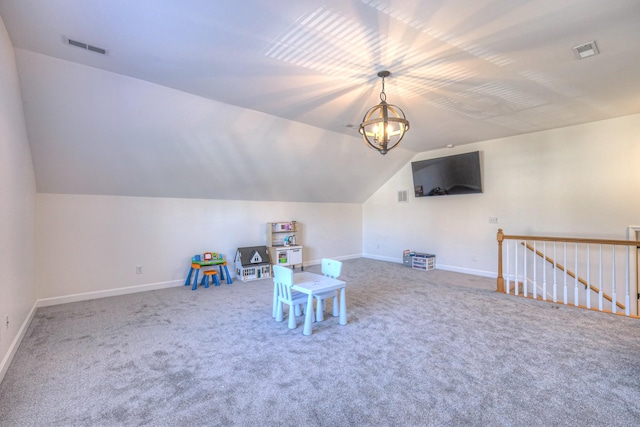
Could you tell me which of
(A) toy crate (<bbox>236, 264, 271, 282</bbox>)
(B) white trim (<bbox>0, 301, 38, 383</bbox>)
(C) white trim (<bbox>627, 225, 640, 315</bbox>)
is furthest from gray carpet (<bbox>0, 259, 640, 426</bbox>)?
(A) toy crate (<bbox>236, 264, 271, 282</bbox>)

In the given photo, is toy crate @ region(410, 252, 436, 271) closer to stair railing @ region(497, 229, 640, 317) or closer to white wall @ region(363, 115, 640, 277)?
white wall @ region(363, 115, 640, 277)

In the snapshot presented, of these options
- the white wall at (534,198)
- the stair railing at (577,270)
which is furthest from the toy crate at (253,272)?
the stair railing at (577,270)

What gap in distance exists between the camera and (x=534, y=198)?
5.35m

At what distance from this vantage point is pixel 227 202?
19.8 feet

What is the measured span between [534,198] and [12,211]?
7519 mm

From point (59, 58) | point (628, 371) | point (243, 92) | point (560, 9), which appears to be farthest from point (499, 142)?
point (59, 58)

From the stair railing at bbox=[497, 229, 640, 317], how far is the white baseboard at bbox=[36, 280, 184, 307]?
5.81 meters

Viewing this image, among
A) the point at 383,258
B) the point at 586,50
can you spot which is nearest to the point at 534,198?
the point at 586,50

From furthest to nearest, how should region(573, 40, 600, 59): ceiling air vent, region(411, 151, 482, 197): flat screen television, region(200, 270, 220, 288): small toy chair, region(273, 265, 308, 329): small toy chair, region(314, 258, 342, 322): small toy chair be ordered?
1. region(411, 151, 482, 197): flat screen television
2. region(200, 270, 220, 288): small toy chair
3. region(314, 258, 342, 322): small toy chair
4. region(273, 265, 308, 329): small toy chair
5. region(573, 40, 600, 59): ceiling air vent

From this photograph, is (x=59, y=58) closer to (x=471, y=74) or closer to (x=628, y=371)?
(x=471, y=74)

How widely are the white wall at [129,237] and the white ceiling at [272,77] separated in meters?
0.31

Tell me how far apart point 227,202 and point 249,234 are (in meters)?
0.84

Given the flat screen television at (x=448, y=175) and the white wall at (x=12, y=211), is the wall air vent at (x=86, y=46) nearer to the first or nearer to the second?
the white wall at (x=12, y=211)

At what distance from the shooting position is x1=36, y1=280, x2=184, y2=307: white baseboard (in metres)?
4.25
